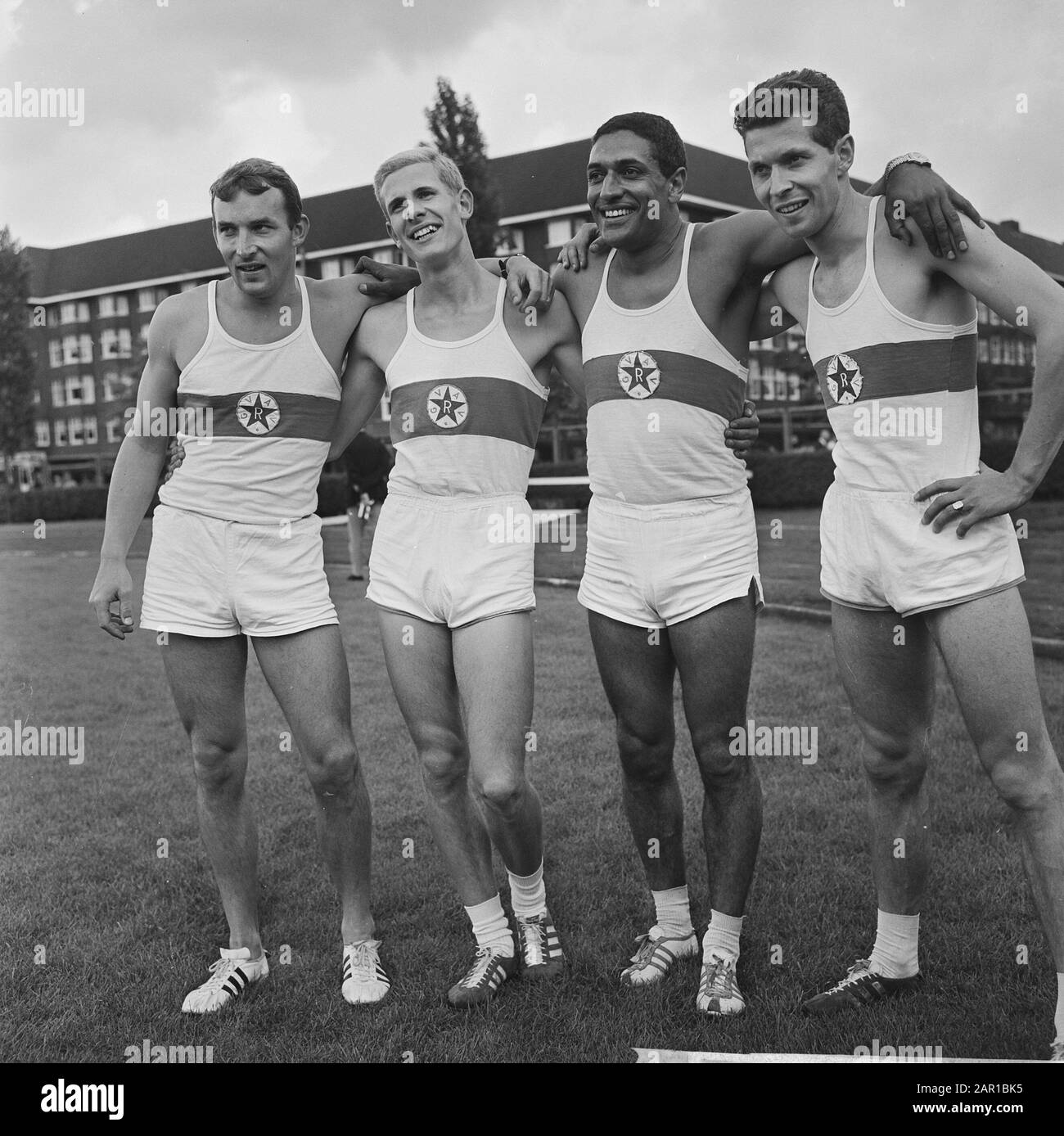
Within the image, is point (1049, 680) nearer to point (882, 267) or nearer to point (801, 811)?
point (801, 811)

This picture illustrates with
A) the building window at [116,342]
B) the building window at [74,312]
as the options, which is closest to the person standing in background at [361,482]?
the building window at [116,342]

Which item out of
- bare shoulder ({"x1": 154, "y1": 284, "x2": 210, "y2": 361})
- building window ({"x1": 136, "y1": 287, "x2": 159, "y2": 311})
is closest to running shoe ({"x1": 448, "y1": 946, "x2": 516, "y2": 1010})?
bare shoulder ({"x1": 154, "y1": 284, "x2": 210, "y2": 361})

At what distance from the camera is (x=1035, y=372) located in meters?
3.11

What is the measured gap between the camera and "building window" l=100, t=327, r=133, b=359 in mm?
52656

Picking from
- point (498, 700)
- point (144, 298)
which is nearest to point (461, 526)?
point (498, 700)

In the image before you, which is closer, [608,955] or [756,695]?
[608,955]

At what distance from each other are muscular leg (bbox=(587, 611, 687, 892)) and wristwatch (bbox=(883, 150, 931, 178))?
62.8 inches

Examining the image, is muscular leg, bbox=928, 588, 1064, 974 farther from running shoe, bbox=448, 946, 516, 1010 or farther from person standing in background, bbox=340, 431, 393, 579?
person standing in background, bbox=340, 431, 393, 579

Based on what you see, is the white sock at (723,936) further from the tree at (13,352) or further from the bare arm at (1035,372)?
the tree at (13,352)

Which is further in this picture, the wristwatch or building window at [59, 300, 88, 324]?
building window at [59, 300, 88, 324]

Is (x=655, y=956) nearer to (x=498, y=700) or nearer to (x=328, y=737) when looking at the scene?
(x=498, y=700)
